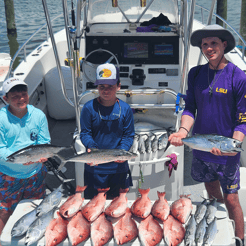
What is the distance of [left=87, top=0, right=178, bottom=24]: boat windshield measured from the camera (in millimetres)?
5180

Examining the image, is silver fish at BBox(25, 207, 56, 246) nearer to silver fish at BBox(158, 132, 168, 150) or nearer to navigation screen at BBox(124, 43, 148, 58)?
silver fish at BBox(158, 132, 168, 150)

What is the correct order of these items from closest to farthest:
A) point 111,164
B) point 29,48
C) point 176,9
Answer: point 111,164
point 176,9
point 29,48

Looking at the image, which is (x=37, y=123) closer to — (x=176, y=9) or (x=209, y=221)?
(x=209, y=221)

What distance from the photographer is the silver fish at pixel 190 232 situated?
7.45 feet

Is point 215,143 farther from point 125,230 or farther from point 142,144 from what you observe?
point 142,144

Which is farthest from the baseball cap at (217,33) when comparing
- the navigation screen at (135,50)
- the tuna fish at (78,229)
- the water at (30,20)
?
the water at (30,20)

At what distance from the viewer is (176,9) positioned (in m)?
5.26

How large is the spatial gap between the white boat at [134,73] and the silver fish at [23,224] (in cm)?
6

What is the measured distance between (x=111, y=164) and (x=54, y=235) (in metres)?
0.81

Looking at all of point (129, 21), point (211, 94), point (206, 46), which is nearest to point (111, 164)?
point (211, 94)

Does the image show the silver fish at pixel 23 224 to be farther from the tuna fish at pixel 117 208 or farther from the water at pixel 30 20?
the water at pixel 30 20

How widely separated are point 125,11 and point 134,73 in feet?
5.21

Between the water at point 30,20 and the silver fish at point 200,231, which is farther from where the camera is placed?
the water at point 30,20

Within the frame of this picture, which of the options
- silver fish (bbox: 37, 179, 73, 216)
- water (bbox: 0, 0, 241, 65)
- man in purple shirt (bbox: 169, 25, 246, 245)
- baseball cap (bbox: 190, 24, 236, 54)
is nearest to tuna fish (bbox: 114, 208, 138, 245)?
silver fish (bbox: 37, 179, 73, 216)
